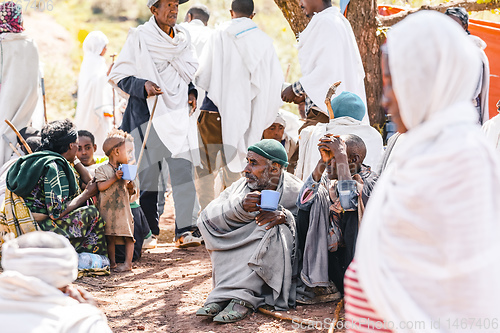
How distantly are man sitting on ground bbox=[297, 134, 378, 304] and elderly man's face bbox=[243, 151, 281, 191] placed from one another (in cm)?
33

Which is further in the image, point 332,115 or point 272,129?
point 272,129

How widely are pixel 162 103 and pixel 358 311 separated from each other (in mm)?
4844

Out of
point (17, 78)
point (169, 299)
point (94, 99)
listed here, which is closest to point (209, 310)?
point (169, 299)

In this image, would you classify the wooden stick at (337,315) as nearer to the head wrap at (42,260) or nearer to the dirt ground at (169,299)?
the dirt ground at (169,299)

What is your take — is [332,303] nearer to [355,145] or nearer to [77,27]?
[355,145]

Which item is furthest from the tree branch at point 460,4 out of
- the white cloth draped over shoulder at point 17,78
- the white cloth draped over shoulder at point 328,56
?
the white cloth draped over shoulder at point 17,78

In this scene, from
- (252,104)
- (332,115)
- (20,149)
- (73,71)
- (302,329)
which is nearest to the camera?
(302,329)

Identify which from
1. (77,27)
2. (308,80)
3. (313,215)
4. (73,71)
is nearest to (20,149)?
(308,80)

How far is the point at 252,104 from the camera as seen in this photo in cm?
739

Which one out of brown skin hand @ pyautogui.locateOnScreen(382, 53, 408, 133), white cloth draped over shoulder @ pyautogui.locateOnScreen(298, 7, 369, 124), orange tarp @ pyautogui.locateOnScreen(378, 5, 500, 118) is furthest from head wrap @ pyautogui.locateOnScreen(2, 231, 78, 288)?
orange tarp @ pyautogui.locateOnScreen(378, 5, 500, 118)

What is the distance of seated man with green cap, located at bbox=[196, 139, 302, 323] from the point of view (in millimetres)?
4680

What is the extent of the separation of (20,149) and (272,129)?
2834 millimetres

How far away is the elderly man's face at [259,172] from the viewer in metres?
4.96

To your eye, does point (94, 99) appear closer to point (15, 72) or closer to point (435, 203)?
point (15, 72)
